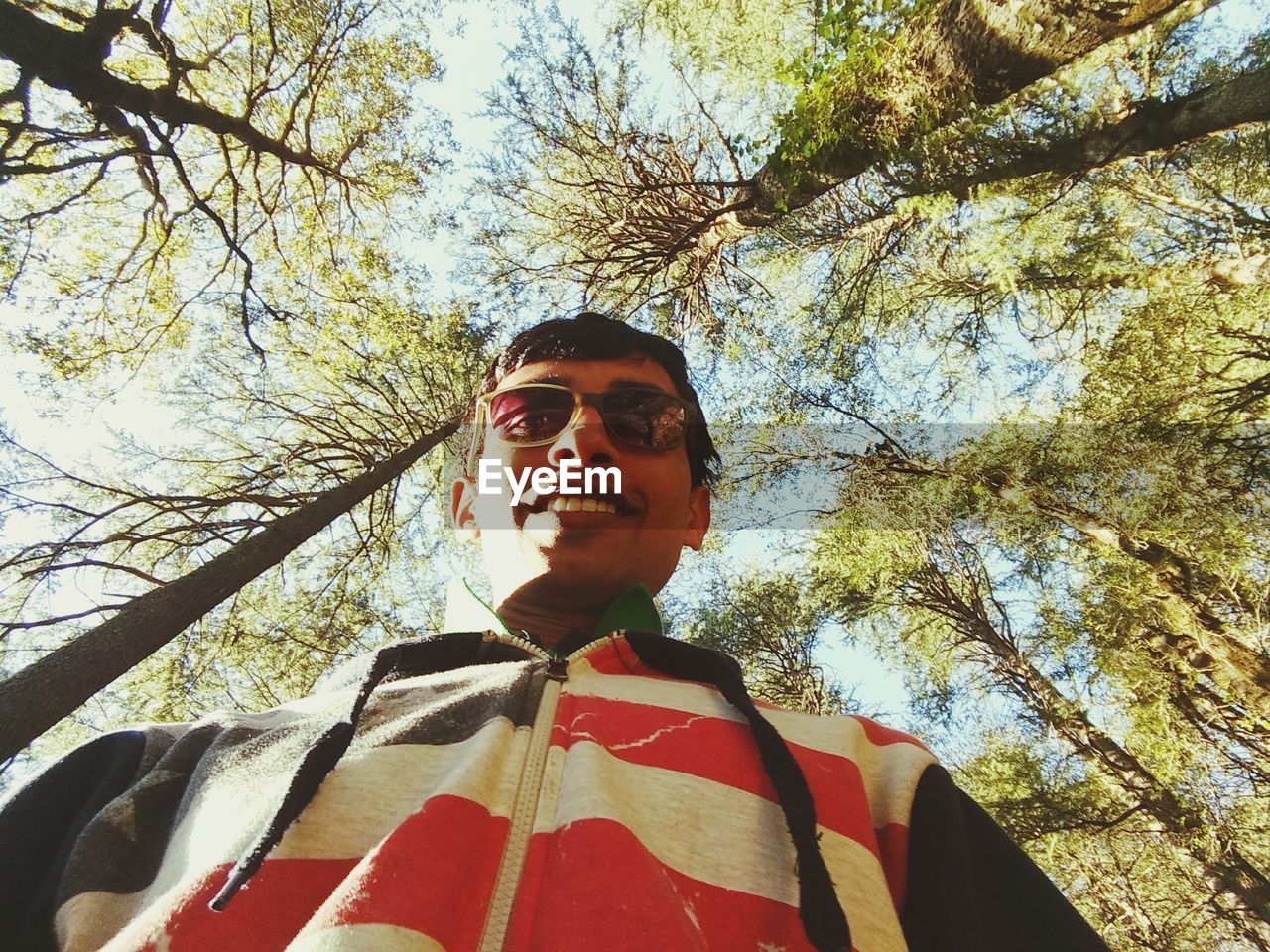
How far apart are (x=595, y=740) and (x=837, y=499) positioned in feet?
39.2

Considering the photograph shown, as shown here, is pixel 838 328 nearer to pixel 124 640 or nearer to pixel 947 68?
pixel 947 68

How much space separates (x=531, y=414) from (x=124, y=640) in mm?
3401

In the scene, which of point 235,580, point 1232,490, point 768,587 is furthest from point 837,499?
point 235,580

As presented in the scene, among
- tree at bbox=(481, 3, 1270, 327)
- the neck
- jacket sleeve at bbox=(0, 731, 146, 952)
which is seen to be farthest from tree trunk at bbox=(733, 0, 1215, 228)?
jacket sleeve at bbox=(0, 731, 146, 952)

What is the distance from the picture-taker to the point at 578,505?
7.81 feet

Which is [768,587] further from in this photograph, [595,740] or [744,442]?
[595,740]

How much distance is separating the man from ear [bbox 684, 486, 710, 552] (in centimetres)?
89

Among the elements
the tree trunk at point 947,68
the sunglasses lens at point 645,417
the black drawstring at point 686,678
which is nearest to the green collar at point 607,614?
the black drawstring at point 686,678

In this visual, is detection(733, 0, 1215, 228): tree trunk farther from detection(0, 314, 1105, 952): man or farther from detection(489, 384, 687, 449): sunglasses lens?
detection(0, 314, 1105, 952): man

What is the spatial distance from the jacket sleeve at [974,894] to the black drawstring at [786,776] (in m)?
0.31

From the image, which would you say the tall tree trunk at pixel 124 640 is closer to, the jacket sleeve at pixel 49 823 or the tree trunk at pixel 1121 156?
the jacket sleeve at pixel 49 823

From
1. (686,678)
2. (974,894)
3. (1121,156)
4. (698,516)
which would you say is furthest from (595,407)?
(1121,156)

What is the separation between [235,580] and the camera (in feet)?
17.1

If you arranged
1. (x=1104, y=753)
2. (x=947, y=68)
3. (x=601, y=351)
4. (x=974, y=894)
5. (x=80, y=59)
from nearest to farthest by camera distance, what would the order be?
1. (x=974, y=894)
2. (x=601, y=351)
3. (x=80, y=59)
4. (x=947, y=68)
5. (x=1104, y=753)
